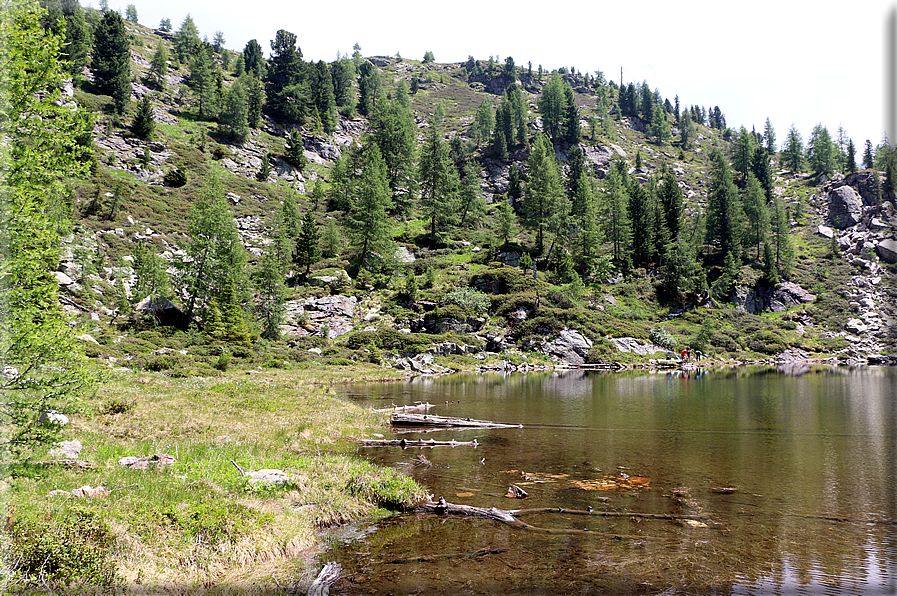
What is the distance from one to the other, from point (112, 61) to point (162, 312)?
87404 millimetres

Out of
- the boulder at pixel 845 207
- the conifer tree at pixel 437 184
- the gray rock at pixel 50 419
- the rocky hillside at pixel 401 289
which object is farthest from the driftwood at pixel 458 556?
the boulder at pixel 845 207

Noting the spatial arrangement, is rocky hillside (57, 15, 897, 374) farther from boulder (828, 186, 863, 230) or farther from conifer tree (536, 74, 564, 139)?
conifer tree (536, 74, 564, 139)

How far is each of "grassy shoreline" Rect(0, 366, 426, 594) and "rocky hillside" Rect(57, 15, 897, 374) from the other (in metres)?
21.3

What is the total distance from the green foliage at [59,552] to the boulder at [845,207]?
524 feet

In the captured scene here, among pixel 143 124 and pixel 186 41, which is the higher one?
pixel 186 41

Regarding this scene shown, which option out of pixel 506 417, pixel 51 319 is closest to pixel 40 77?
pixel 51 319

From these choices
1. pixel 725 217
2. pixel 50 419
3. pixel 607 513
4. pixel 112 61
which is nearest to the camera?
pixel 50 419

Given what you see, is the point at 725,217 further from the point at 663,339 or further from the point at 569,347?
the point at 569,347

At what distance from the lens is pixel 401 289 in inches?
2731

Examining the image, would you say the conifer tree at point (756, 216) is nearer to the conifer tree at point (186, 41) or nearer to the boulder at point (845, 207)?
the boulder at point (845, 207)

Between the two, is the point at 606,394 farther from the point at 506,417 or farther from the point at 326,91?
the point at 326,91

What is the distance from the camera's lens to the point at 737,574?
8.97 metres

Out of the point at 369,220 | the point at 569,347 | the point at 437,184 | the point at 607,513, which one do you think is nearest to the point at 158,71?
the point at 437,184

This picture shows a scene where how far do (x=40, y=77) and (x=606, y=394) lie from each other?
35.5m
